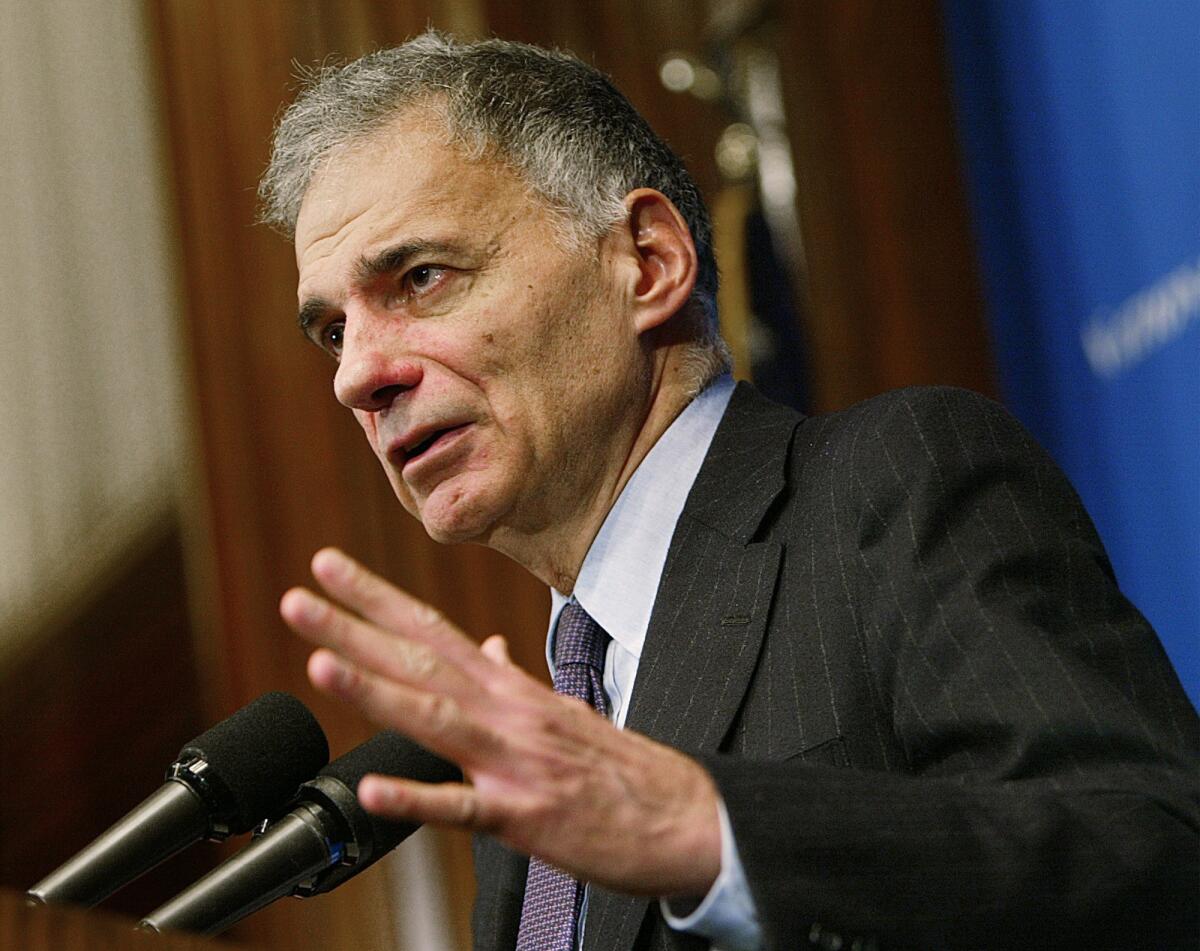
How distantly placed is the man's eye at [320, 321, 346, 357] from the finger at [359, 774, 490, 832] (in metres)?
1.12

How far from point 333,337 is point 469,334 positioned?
0.91ft

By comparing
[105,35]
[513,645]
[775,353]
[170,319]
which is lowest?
[513,645]

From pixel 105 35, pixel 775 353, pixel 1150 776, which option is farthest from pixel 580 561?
pixel 105 35

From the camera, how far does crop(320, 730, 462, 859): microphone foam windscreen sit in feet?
4.94

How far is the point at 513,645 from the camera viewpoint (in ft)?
12.1

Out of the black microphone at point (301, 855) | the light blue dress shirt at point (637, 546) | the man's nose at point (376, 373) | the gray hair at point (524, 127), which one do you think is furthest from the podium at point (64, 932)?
the gray hair at point (524, 127)

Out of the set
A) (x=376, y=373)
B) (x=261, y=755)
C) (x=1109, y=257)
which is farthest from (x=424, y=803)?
(x=1109, y=257)

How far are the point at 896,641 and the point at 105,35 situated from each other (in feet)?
9.61

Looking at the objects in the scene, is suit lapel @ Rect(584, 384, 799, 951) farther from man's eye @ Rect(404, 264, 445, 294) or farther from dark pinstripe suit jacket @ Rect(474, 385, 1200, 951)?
man's eye @ Rect(404, 264, 445, 294)

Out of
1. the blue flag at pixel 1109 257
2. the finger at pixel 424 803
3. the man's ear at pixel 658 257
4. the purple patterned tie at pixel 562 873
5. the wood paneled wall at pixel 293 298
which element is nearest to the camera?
the finger at pixel 424 803

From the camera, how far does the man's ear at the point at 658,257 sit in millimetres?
2076

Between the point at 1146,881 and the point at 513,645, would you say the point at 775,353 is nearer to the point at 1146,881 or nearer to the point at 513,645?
the point at 513,645

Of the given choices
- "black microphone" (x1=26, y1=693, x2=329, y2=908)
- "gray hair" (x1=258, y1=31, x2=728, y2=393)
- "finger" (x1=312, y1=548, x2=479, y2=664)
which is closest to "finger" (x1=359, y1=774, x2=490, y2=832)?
"finger" (x1=312, y1=548, x2=479, y2=664)

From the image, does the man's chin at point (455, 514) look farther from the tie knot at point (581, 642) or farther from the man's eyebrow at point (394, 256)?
the man's eyebrow at point (394, 256)
